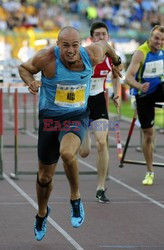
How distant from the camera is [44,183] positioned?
339 inches

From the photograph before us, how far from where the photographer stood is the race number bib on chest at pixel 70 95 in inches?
340

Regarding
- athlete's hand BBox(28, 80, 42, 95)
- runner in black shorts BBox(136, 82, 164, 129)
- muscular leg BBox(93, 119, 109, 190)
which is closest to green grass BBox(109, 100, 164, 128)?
runner in black shorts BBox(136, 82, 164, 129)

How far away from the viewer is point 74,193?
344 inches

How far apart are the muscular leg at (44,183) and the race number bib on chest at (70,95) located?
608mm

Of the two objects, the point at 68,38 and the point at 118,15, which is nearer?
the point at 68,38

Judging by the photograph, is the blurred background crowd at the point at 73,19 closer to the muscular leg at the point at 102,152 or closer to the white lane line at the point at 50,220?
the white lane line at the point at 50,220

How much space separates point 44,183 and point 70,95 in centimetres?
86

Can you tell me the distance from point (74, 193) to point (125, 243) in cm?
69

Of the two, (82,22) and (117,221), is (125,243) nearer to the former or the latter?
(117,221)

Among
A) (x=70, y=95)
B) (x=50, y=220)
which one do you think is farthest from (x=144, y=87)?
(x=70, y=95)

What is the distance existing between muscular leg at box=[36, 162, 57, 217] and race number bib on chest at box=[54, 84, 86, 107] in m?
0.61

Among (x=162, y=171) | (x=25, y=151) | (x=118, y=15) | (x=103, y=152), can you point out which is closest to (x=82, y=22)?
(x=118, y=15)

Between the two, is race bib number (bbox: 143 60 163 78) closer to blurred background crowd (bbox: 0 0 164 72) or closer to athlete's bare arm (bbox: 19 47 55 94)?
athlete's bare arm (bbox: 19 47 55 94)

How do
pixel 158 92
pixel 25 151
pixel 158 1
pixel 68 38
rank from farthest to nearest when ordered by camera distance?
1. pixel 158 1
2. pixel 25 151
3. pixel 158 92
4. pixel 68 38
